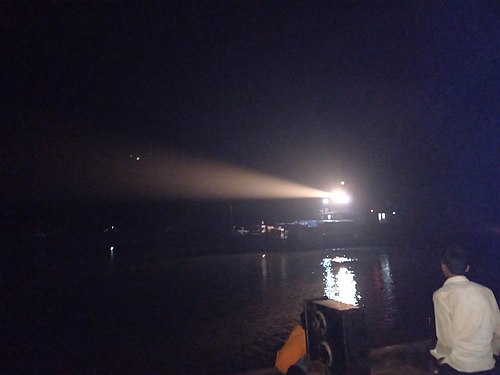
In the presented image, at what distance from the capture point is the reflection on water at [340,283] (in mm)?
9969

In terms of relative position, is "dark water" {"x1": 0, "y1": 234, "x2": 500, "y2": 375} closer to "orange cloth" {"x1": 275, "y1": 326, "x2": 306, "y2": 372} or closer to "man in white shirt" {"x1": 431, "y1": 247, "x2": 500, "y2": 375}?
"orange cloth" {"x1": 275, "y1": 326, "x2": 306, "y2": 372}

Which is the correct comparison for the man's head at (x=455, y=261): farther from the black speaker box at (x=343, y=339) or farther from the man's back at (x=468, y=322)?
the black speaker box at (x=343, y=339)

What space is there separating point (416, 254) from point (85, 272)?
15503 millimetres

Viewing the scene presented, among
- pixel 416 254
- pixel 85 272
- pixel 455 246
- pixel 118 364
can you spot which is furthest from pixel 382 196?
pixel 455 246

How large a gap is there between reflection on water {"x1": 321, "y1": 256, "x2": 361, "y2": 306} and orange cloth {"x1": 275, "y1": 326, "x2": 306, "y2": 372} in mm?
4780

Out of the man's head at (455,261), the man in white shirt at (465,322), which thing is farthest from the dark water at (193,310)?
the man's head at (455,261)

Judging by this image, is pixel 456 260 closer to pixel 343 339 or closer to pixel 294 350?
pixel 343 339

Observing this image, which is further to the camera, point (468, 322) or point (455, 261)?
point (455, 261)

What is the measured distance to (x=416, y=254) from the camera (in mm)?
19062

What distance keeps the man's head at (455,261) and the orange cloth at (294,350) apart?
5.73 ft

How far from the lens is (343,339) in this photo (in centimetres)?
318

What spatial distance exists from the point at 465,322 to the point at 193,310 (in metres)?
7.98

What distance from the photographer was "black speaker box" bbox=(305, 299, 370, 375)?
3172mm

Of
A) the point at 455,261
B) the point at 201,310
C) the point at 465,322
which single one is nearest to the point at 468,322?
the point at 465,322
